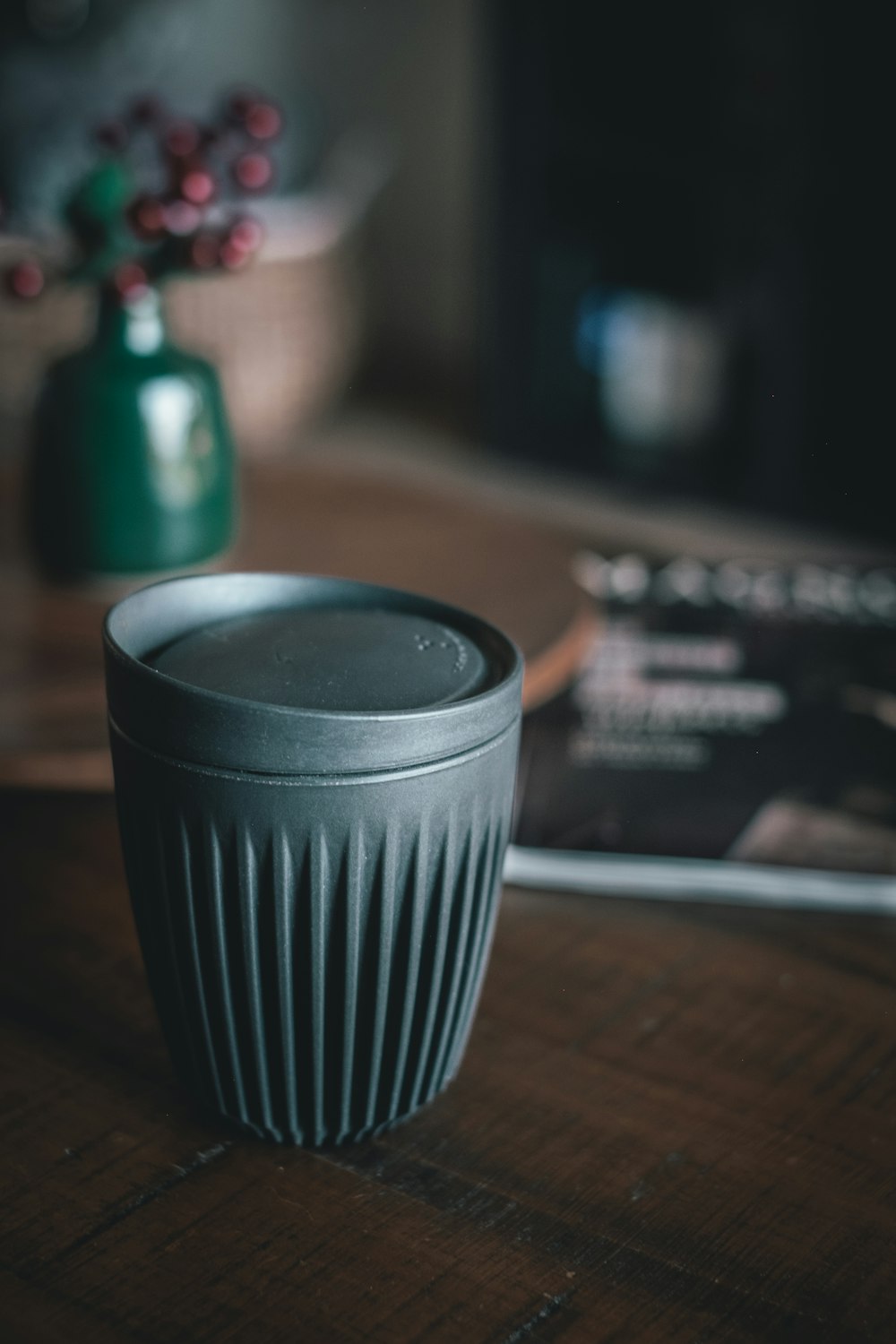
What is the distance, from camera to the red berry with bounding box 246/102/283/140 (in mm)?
722

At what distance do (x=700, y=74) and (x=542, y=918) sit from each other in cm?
167

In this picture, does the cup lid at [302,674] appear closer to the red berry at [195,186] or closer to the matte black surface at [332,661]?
the matte black surface at [332,661]

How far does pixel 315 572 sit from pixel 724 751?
0.29m

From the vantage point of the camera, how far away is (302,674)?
366 millimetres

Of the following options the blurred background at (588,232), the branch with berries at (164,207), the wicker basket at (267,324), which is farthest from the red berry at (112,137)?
the wicker basket at (267,324)

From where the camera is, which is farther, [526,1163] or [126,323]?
[126,323]

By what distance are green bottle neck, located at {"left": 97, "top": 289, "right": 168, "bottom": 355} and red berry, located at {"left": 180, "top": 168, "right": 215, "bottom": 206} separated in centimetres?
6

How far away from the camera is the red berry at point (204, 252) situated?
29.2 inches

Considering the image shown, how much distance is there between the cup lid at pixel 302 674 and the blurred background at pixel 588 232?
4.40ft

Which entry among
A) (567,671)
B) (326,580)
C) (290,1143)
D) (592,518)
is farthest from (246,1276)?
(592,518)

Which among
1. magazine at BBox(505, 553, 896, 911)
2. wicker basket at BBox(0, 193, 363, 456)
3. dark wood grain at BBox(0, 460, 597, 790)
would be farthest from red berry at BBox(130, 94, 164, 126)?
wicker basket at BBox(0, 193, 363, 456)

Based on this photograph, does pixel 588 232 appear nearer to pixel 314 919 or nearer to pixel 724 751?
pixel 724 751

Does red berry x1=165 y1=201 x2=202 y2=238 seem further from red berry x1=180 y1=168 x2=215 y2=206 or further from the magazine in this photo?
the magazine

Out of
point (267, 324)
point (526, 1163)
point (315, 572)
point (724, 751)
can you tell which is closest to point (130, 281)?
point (315, 572)
